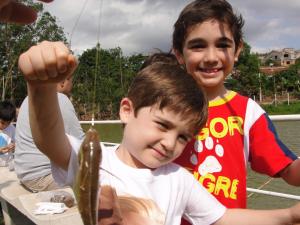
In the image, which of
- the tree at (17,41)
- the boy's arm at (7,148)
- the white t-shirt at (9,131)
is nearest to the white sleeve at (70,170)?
the boy's arm at (7,148)

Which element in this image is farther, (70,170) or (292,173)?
(292,173)

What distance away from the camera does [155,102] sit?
189cm

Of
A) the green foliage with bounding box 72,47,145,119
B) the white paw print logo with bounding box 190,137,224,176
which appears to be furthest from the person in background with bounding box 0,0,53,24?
the white paw print logo with bounding box 190,137,224,176

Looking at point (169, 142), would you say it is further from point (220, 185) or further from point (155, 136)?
→ point (220, 185)

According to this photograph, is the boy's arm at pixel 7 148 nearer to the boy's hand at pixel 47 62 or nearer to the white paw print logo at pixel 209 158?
the white paw print logo at pixel 209 158

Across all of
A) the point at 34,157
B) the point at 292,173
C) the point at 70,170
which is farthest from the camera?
the point at 34,157

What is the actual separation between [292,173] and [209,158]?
16.8 inches

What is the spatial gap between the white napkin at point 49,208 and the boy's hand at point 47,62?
8.15ft

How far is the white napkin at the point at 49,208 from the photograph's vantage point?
141 inches

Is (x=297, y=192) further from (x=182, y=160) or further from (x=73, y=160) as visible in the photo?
(x=73, y=160)

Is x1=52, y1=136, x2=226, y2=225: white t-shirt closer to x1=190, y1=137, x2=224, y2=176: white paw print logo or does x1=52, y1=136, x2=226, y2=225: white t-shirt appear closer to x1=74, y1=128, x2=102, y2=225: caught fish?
x1=190, y1=137, x2=224, y2=176: white paw print logo

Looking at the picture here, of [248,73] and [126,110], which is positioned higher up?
[248,73]

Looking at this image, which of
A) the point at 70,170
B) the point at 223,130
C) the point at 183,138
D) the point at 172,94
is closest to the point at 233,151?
the point at 223,130

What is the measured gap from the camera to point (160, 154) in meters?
1.83
